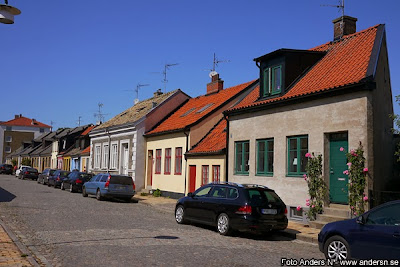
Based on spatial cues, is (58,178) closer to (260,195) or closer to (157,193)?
(157,193)

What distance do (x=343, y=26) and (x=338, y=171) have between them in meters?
7.94

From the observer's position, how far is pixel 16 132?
104 metres

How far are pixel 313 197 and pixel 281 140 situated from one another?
2.88 meters

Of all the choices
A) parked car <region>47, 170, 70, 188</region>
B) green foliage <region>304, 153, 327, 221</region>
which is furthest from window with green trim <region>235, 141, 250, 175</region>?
parked car <region>47, 170, 70, 188</region>

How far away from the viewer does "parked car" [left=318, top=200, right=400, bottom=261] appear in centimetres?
752

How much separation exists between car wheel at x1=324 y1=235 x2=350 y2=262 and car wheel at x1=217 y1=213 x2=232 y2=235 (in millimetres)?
4103

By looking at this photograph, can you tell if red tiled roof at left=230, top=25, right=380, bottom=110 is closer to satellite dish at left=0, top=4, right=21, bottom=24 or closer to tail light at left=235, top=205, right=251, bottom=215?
tail light at left=235, top=205, right=251, bottom=215

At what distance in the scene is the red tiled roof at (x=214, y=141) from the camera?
22025 millimetres

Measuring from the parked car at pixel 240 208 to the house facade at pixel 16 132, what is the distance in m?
98.2

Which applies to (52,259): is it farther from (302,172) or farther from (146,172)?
(146,172)

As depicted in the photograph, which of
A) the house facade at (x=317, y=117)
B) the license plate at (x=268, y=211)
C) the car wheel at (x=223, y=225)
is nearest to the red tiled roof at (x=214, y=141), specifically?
the house facade at (x=317, y=117)

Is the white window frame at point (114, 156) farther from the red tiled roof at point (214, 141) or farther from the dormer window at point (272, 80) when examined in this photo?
the dormer window at point (272, 80)

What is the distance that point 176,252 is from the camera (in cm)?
948

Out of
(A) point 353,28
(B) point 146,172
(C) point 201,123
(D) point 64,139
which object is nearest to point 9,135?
(D) point 64,139
